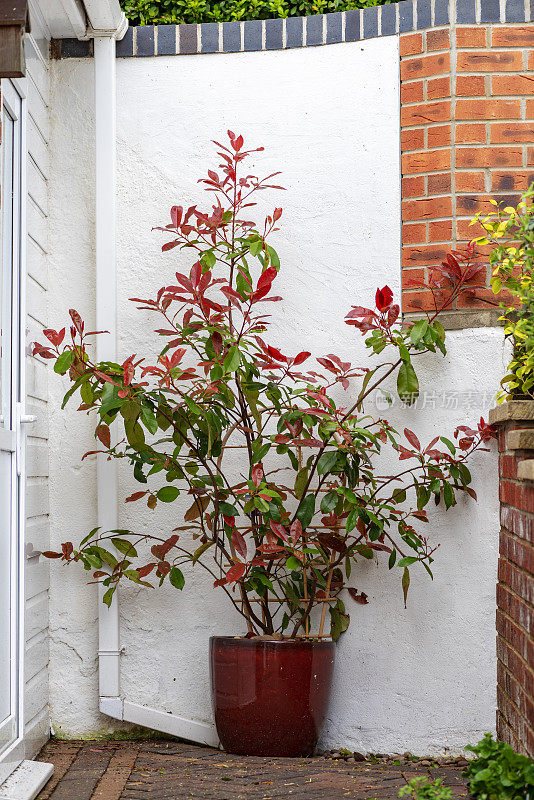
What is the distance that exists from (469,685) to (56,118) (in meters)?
2.71

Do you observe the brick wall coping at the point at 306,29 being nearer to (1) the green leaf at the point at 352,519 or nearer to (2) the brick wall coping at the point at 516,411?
(2) the brick wall coping at the point at 516,411

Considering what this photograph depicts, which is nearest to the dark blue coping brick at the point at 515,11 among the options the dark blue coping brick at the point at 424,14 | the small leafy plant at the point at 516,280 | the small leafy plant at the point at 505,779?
the dark blue coping brick at the point at 424,14

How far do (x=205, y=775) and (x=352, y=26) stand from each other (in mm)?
2797

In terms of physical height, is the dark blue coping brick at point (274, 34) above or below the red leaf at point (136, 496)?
above

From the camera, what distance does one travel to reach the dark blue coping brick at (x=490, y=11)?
3.12 metres

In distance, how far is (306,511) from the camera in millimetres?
2930

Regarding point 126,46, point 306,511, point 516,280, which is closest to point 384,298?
point 516,280

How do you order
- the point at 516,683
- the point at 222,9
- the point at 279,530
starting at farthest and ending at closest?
the point at 222,9 < the point at 279,530 < the point at 516,683

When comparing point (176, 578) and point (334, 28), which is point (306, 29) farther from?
point (176, 578)

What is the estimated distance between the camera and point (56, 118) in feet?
11.0

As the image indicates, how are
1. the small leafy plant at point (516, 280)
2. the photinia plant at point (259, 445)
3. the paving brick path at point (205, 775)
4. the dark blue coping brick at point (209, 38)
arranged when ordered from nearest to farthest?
1. the small leafy plant at point (516, 280)
2. the paving brick path at point (205, 775)
3. the photinia plant at point (259, 445)
4. the dark blue coping brick at point (209, 38)

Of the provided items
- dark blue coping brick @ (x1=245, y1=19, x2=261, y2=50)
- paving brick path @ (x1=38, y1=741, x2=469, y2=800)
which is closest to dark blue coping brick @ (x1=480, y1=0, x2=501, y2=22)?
dark blue coping brick @ (x1=245, y1=19, x2=261, y2=50)

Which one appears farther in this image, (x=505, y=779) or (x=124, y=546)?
(x=124, y=546)

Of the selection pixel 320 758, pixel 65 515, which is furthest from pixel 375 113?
pixel 320 758
